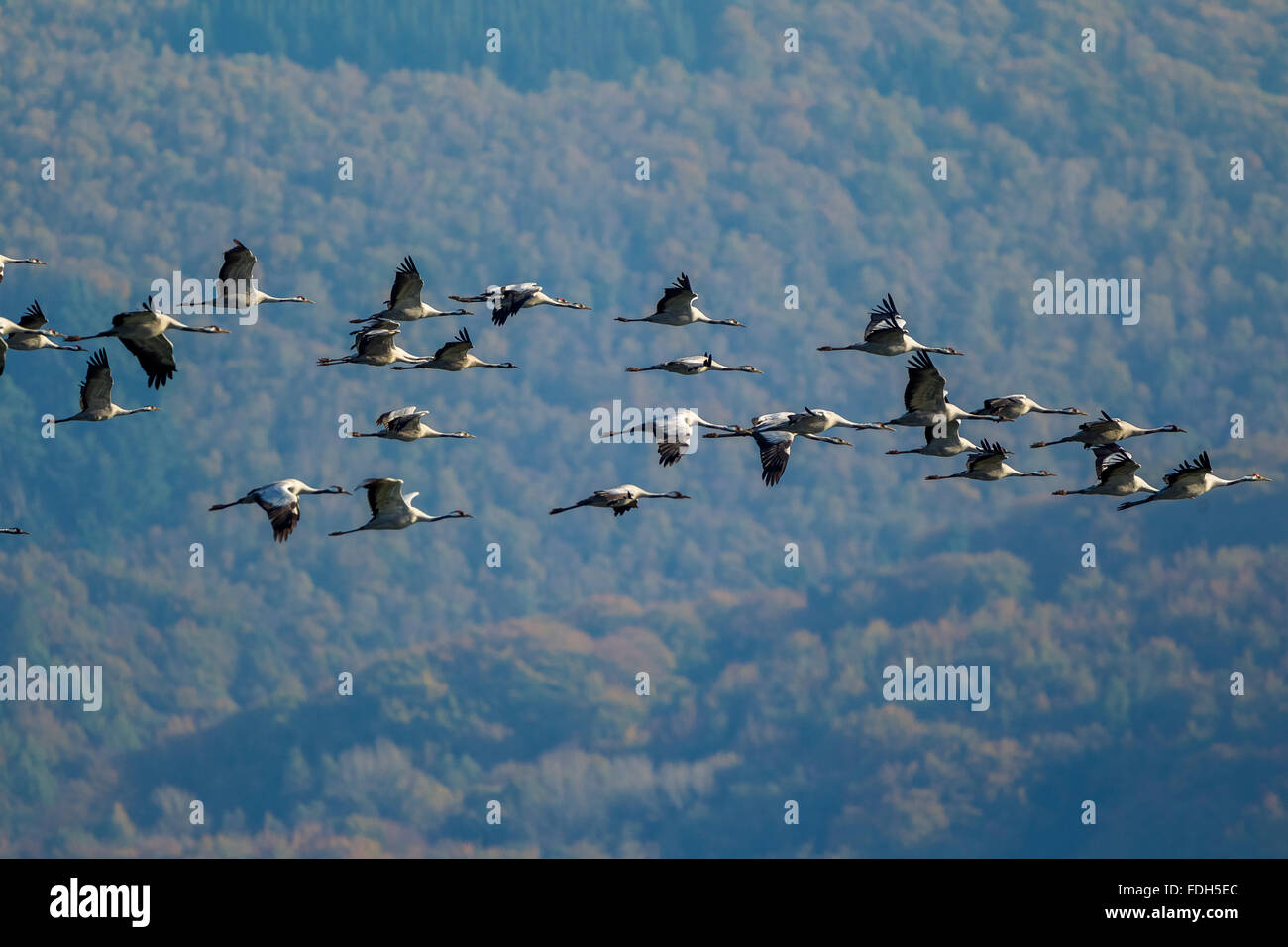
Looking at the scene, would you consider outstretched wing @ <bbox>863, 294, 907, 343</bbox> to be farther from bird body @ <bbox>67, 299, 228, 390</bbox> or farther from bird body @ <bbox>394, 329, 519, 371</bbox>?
bird body @ <bbox>67, 299, 228, 390</bbox>

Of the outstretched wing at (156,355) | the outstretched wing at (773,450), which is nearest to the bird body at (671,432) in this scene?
the outstretched wing at (773,450)

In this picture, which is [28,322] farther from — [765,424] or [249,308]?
[765,424]

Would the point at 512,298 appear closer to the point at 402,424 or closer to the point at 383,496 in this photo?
the point at 402,424

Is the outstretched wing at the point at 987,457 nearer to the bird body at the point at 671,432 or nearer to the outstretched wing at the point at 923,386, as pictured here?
the outstretched wing at the point at 923,386

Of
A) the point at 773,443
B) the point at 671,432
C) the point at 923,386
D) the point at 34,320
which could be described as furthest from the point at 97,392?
the point at 923,386

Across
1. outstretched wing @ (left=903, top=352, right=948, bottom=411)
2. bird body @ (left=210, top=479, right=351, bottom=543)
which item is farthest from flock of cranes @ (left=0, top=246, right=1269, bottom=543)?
bird body @ (left=210, top=479, right=351, bottom=543)
